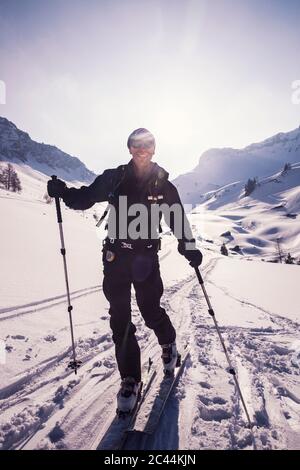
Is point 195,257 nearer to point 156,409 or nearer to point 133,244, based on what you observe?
point 133,244

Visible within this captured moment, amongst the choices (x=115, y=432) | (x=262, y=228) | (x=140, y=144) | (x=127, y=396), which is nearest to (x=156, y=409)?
(x=127, y=396)

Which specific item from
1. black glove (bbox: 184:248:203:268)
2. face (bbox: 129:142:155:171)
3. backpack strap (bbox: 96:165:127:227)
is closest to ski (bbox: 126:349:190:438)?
black glove (bbox: 184:248:203:268)

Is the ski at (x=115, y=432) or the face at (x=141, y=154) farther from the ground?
the face at (x=141, y=154)

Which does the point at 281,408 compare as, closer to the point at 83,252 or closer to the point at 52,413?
the point at 52,413

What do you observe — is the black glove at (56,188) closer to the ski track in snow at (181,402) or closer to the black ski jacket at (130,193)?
the black ski jacket at (130,193)

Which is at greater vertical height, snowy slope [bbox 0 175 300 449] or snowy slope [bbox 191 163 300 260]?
snowy slope [bbox 191 163 300 260]

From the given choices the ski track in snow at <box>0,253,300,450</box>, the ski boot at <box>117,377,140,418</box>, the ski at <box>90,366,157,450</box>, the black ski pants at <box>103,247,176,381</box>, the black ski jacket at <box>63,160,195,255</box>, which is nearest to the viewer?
the ski at <box>90,366,157,450</box>

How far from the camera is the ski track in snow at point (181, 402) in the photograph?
10.7 ft

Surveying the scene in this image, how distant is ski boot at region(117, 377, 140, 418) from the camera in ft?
11.9

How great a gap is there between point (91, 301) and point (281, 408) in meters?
6.56

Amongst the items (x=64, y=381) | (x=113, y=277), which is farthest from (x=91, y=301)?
(x=113, y=277)

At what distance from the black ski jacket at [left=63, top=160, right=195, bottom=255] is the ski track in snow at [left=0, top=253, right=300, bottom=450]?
2099mm

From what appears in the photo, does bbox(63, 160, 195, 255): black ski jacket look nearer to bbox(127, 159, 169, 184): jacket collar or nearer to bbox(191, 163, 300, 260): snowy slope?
bbox(127, 159, 169, 184): jacket collar

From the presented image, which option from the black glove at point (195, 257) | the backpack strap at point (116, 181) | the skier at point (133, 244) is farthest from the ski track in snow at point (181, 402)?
the backpack strap at point (116, 181)
